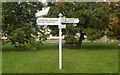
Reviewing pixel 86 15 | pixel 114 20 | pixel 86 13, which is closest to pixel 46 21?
pixel 86 13

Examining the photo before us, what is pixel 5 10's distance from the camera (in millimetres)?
12078

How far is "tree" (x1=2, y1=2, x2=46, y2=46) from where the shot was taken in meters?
12.4

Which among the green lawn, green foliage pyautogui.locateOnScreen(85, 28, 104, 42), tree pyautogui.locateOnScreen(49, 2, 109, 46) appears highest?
tree pyautogui.locateOnScreen(49, 2, 109, 46)

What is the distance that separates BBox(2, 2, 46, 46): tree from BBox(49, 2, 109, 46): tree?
2065 mm

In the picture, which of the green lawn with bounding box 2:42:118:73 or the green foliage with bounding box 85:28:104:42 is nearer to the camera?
the green lawn with bounding box 2:42:118:73

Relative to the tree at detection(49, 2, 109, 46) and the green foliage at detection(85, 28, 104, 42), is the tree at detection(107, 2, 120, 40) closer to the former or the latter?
the tree at detection(49, 2, 109, 46)

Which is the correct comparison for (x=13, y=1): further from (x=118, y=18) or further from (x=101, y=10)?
(x=118, y=18)

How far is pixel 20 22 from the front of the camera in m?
13.0

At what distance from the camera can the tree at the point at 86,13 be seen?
46.1 feet

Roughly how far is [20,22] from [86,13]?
4722 mm

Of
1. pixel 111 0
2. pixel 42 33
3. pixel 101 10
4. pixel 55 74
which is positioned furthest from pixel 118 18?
pixel 55 74

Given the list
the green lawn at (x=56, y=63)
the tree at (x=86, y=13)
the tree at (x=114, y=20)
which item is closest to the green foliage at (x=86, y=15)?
the tree at (x=86, y=13)

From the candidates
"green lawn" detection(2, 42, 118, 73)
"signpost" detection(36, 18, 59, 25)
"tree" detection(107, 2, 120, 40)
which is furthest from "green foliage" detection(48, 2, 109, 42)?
"signpost" detection(36, 18, 59, 25)

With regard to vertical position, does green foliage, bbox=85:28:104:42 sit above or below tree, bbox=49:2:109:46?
below
